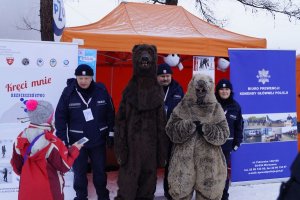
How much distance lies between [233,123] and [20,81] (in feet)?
7.92

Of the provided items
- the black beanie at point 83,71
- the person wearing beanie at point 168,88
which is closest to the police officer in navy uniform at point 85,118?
the black beanie at point 83,71

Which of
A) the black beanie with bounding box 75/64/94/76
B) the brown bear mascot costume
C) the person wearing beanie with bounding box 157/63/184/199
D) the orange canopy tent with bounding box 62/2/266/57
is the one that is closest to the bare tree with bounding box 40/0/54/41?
the orange canopy tent with bounding box 62/2/266/57

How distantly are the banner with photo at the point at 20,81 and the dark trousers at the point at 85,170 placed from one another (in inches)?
27.0

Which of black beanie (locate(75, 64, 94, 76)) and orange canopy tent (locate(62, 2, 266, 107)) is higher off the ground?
orange canopy tent (locate(62, 2, 266, 107))

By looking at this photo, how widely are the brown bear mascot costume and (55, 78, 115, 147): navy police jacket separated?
1.24 feet

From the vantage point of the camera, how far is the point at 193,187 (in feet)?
12.4

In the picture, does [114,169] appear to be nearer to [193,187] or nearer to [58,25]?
[58,25]

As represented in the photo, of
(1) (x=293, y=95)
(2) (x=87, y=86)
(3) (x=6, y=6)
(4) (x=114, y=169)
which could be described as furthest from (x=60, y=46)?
(3) (x=6, y=6)

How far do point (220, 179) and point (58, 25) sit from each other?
11.9 ft

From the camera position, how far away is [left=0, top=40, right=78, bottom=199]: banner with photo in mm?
4328

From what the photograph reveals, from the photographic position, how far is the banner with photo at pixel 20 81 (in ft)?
14.2

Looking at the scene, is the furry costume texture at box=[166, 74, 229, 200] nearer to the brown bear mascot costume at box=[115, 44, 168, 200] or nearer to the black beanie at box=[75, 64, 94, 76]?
the brown bear mascot costume at box=[115, 44, 168, 200]

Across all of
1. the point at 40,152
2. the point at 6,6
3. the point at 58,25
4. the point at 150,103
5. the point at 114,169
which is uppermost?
the point at 6,6

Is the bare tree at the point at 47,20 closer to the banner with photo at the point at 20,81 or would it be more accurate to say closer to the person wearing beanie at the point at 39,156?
the banner with photo at the point at 20,81
